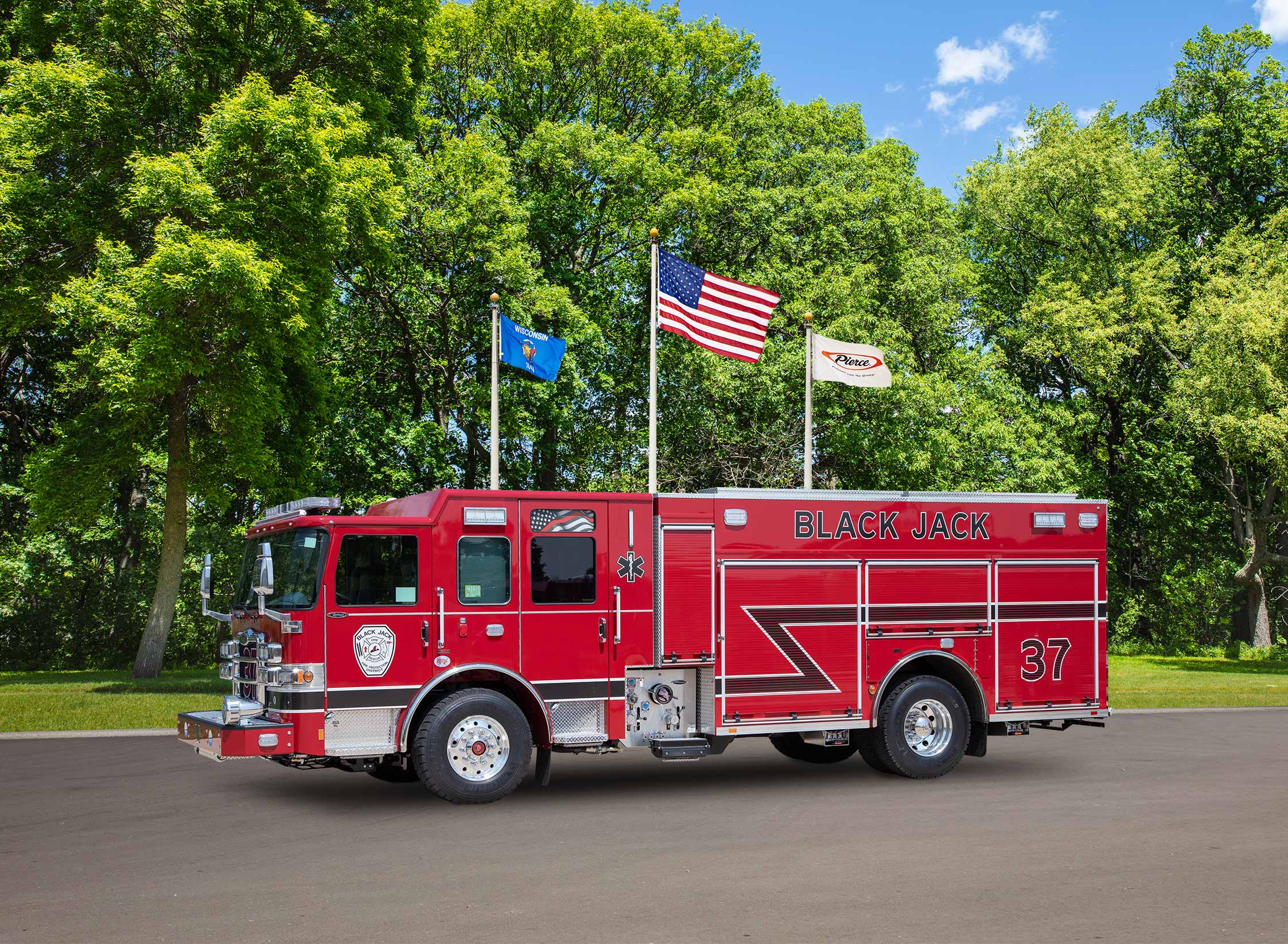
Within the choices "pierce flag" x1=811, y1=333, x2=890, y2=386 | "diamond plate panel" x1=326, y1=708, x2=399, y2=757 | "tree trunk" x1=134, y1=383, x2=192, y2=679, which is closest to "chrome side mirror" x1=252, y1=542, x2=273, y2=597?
"diamond plate panel" x1=326, y1=708, x2=399, y2=757

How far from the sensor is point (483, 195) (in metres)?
30.6

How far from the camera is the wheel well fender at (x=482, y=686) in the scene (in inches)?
436

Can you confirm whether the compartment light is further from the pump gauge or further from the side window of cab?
the pump gauge

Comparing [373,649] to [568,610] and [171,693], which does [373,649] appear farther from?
[171,693]

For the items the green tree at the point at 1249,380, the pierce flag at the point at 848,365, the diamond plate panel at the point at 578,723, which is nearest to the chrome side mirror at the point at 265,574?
the diamond plate panel at the point at 578,723

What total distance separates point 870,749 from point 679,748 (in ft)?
7.87

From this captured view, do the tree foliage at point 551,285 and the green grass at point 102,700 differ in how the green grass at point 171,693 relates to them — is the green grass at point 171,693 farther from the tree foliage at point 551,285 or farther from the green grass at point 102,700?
the tree foliage at point 551,285

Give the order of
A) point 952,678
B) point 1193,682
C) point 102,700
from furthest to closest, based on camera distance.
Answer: point 1193,682 → point 102,700 → point 952,678

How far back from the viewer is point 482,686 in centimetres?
1154

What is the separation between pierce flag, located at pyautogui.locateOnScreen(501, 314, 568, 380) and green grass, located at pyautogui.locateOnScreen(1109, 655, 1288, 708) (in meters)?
11.9

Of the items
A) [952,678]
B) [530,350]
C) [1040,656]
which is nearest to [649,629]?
[952,678]

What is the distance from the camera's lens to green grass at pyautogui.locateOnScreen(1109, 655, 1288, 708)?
76.2 feet

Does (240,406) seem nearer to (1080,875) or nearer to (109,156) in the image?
→ (109,156)

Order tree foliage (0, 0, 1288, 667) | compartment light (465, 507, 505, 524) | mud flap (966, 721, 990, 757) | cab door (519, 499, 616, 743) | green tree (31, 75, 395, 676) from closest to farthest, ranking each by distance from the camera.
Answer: compartment light (465, 507, 505, 524) < cab door (519, 499, 616, 743) < mud flap (966, 721, 990, 757) < green tree (31, 75, 395, 676) < tree foliage (0, 0, 1288, 667)
